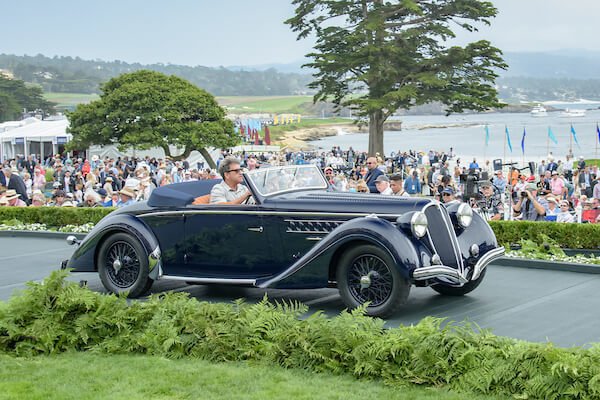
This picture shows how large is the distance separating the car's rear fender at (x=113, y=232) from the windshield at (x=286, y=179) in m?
1.50

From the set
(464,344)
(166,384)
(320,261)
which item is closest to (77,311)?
(166,384)

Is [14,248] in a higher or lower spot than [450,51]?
lower

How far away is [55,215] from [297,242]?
10148 mm

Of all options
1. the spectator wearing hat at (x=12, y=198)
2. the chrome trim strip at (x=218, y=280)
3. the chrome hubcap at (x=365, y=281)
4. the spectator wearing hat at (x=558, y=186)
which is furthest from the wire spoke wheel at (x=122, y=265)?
the spectator wearing hat at (x=558, y=186)

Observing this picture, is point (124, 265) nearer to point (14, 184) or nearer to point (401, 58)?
point (14, 184)

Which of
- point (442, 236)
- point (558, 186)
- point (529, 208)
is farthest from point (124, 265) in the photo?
point (558, 186)

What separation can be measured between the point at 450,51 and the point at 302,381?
147 feet

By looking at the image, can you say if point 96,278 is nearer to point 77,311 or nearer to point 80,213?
point 77,311

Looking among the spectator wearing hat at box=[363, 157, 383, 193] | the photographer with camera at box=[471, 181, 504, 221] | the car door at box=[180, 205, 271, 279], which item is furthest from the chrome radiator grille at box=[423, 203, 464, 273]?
the photographer with camera at box=[471, 181, 504, 221]

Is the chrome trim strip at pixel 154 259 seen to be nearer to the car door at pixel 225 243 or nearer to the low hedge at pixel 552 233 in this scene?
the car door at pixel 225 243

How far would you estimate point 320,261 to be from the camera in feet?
28.7

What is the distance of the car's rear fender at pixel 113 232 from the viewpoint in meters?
9.89

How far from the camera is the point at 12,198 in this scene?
64.6ft

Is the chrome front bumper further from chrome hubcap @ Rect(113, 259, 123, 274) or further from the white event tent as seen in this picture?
the white event tent
